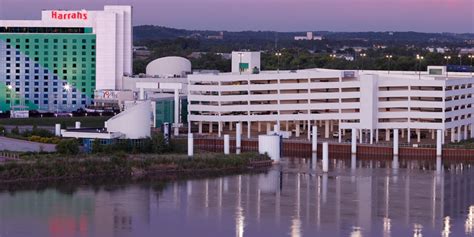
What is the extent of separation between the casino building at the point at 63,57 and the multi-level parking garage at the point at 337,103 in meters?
5.39

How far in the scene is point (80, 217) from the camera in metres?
28.5

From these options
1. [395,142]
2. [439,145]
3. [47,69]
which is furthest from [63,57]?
[439,145]

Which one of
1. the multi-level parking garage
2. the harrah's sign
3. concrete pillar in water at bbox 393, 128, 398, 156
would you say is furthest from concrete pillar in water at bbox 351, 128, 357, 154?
the harrah's sign

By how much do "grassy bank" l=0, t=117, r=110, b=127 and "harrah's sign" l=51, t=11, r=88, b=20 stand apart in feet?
16.2

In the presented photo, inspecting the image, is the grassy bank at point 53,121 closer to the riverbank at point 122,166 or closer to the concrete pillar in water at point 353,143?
the concrete pillar in water at point 353,143

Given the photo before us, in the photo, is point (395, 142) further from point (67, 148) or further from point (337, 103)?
point (67, 148)

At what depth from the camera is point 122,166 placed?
34.5m

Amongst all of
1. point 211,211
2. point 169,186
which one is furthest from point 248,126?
point 211,211

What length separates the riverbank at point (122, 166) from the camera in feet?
108

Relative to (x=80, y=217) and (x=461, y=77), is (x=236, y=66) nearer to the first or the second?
(x=461, y=77)

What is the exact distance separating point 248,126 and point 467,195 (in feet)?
42.5

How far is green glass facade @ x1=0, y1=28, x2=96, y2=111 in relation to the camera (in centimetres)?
4978

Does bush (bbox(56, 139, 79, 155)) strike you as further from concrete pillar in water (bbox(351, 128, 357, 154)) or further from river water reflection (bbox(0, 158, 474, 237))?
concrete pillar in water (bbox(351, 128, 357, 154))

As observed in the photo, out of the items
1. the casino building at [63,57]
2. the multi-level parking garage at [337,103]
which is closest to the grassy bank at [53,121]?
the multi-level parking garage at [337,103]
